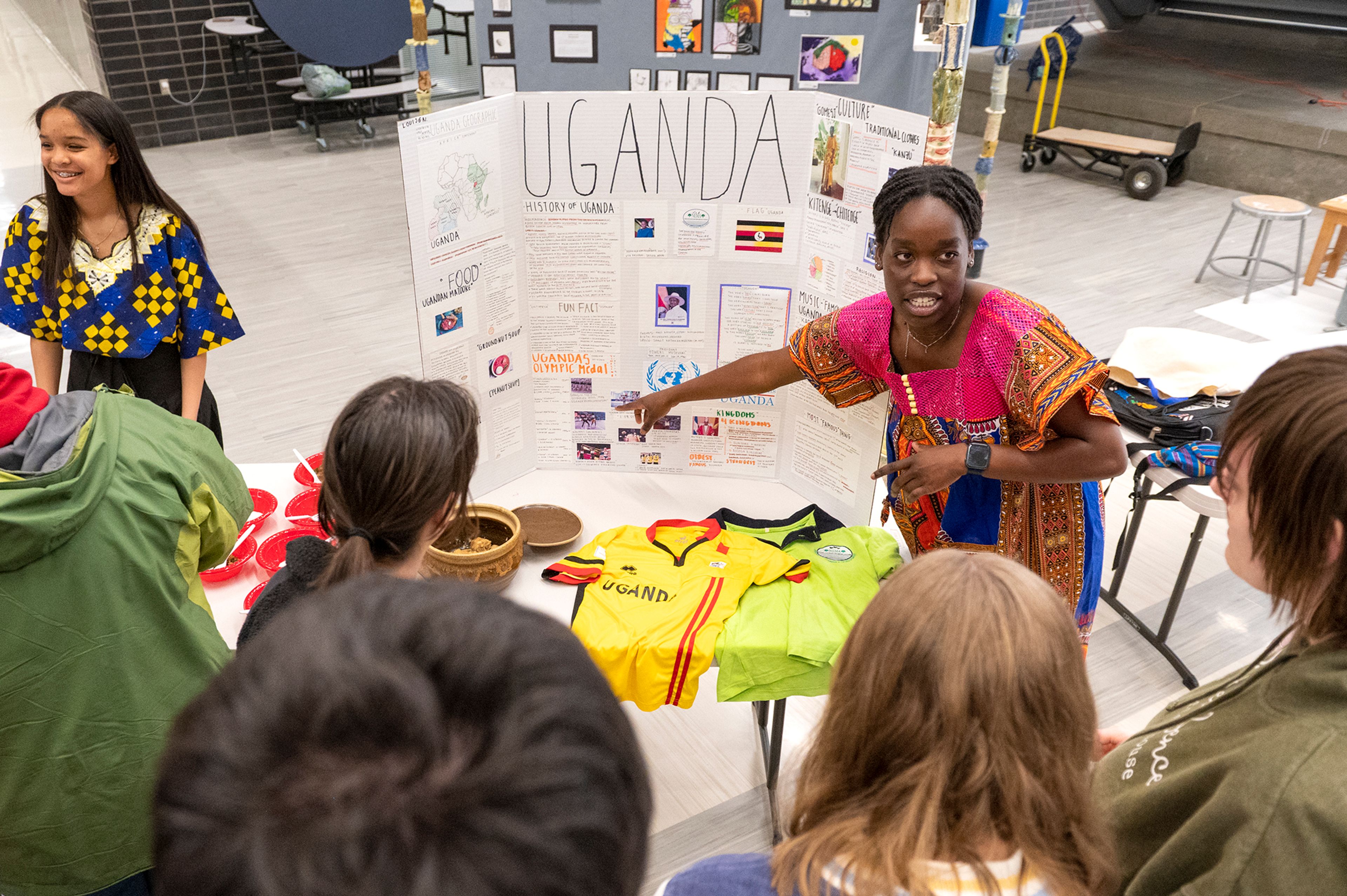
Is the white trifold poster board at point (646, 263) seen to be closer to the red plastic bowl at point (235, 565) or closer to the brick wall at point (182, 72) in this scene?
the red plastic bowl at point (235, 565)

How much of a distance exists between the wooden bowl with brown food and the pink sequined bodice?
3.06ft

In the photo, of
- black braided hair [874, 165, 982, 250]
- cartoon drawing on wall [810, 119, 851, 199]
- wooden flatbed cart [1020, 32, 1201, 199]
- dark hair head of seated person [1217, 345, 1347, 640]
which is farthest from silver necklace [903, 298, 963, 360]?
wooden flatbed cart [1020, 32, 1201, 199]

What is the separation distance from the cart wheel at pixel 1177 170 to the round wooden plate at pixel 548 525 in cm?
794

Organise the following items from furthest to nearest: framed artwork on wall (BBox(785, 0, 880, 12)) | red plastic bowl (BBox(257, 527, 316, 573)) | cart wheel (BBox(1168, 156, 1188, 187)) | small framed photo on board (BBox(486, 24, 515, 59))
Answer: cart wheel (BBox(1168, 156, 1188, 187))
small framed photo on board (BBox(486, 24, 515, 59))
framed artwork on wall (BBox(785, 0, 880, 12))
red plastic bowl (BBox(257, 527, 316, 573))

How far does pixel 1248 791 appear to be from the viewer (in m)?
1.04

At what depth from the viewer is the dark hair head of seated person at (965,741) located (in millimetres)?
945

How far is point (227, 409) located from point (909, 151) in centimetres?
382

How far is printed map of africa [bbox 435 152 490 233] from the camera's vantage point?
226 centimetres

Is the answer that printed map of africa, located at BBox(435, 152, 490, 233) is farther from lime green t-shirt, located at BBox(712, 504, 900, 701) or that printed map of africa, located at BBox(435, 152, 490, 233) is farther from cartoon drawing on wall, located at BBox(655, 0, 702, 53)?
cartoon drawing on wall, located at BBox(655, 0, 702, 53)

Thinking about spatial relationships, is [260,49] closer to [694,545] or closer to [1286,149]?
[694,545]

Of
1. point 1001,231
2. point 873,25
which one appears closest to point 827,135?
point 873,25

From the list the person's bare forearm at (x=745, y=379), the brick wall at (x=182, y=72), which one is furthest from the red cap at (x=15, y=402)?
the brick wall at (x=182, y=72)

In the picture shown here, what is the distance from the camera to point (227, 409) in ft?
15.7

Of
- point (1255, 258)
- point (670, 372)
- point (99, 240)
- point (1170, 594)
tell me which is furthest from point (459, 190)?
point (1255, 258)
